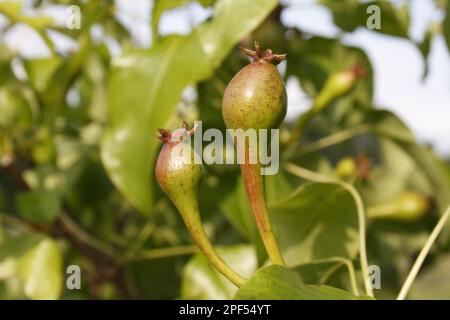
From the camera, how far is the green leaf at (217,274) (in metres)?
1.07

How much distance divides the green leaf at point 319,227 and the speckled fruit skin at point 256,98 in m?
0.34

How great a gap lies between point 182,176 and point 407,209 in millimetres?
798

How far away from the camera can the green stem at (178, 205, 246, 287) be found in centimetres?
62

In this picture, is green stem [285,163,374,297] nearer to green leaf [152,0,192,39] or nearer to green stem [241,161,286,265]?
green stem [241,161,286,265]

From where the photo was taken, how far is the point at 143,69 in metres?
1.09

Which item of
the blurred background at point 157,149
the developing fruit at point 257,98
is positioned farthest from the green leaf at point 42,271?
the developing fruit at point 257,98

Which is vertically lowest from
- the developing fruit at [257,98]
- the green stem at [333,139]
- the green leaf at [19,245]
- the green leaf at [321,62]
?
the green leaf at [19,245]

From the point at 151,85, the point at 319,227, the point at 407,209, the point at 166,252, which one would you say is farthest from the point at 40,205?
the point at 407,209

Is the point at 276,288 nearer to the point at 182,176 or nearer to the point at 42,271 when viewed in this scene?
the point at 182,176

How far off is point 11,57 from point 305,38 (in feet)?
2.04

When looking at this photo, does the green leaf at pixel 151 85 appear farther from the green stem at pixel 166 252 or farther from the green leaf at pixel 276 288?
the green leaf at pixel 276 288

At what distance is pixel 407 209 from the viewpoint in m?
1.31

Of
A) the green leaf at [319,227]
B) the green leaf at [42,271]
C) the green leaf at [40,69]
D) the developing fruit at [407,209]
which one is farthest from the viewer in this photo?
the green leaf at [40,69]
